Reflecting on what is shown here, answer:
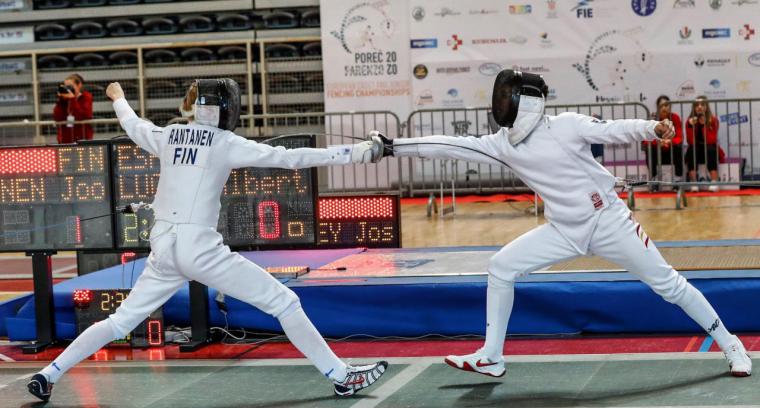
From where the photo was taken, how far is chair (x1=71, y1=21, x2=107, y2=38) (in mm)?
17484

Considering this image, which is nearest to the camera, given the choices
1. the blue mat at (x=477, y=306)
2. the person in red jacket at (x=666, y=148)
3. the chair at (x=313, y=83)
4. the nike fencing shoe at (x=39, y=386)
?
the nike fencing shoe at (x=39, y=386)

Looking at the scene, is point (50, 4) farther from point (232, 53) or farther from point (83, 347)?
point (83, 347)

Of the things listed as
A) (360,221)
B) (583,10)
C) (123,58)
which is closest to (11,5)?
(123,58)

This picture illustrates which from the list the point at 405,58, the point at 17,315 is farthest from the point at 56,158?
the point at 405,58

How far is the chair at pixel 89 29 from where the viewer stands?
17.5m

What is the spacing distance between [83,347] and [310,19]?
479 inches

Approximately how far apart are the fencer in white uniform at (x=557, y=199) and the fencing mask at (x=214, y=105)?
0.74m

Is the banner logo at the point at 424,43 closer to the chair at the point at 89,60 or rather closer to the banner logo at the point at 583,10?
the banner logo at the point at 583,10

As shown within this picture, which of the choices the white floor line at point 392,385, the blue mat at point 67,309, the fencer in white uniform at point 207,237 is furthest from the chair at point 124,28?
the white floor line at point 392,385

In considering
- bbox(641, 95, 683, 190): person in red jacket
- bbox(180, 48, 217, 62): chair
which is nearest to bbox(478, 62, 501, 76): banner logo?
bbox(641, 95, 683, 190): person in red jacket

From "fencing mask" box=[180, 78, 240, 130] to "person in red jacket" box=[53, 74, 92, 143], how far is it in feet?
33.8

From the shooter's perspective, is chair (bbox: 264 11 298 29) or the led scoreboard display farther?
chair (bbox: 264 11 298 29)

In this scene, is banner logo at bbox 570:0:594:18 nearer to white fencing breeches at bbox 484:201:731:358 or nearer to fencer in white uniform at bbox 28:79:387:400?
white fencing breeches at bbox 484:201:731:358

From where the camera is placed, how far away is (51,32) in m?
17.6
